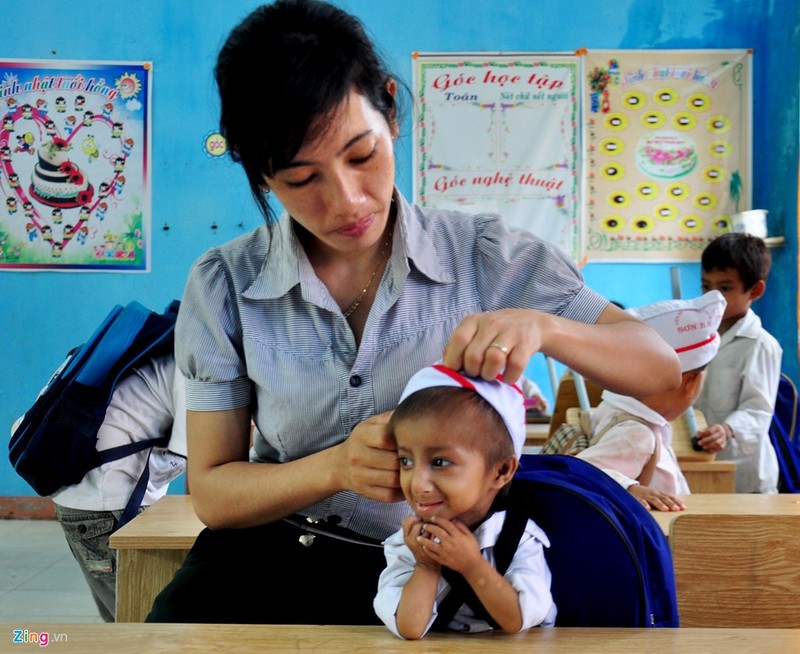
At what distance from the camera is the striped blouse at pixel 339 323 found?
1493 mm

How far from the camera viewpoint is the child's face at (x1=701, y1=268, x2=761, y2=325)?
393 cm

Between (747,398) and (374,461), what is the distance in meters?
2.88

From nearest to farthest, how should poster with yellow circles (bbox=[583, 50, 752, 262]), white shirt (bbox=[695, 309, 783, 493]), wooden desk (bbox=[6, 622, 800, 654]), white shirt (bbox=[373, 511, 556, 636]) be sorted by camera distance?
wooden desk (bbox=[6, 622, 800, 654]) < white shirt (bbox=[373, 511, 556, 636]) < white shirt (bbox=[695, 309, 783, 493]) < poster with yellow circles (bbox=[583, 50, 752, 262])

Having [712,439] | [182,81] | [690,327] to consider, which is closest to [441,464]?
[690,327]

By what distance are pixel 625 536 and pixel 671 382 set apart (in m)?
0.33

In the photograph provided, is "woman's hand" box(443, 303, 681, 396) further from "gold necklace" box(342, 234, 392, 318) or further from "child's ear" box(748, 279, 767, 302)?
"child's ear" box(748, 279, 767, 302)

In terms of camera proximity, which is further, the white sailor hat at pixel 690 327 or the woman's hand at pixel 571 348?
the white sailor hat at pixel 690 327

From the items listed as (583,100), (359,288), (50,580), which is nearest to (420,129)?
(583,100)

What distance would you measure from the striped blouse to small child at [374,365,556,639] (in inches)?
8.4

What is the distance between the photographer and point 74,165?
5645 millimetres

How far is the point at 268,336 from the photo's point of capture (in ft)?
5.02

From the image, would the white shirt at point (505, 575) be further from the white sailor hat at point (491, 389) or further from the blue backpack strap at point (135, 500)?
the blue backpack strap at point (135, 500)

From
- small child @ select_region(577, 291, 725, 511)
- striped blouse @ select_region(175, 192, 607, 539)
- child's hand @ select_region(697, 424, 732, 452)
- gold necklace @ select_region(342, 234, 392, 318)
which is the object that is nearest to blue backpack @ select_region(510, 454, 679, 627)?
striped blouse @ select_region(175, 192, 607, 539)

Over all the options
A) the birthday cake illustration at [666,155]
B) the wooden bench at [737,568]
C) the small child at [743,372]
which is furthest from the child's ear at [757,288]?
the wooden bench at [737,568]
